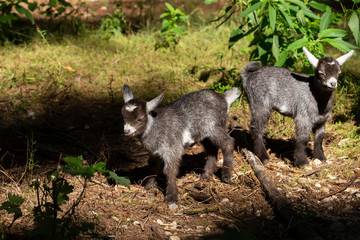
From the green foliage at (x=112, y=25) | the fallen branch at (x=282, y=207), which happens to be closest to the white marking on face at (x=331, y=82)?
the fallen branch at (x=282, y=207)

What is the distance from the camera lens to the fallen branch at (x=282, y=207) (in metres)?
3.57

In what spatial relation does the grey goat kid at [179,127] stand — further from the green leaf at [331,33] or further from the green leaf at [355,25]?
the green leaf at [355,25]

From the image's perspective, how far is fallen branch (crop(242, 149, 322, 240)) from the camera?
3.57m

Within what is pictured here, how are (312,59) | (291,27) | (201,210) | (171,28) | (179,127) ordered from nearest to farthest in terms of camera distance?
1. (201,210)
2. (179,127)
3. (312,59)
4. (291,27)
5. (171,28)

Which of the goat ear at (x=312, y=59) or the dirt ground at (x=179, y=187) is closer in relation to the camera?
the dirt ground at (x=179, y=187)

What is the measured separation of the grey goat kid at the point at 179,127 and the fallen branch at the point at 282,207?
36 centimetres

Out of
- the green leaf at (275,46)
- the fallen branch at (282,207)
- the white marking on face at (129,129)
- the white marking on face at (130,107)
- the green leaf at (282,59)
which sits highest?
the green leaf at (275,46)

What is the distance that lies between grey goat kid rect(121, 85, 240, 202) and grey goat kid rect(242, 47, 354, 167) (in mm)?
528

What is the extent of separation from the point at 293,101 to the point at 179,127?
5.34ft

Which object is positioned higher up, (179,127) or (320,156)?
(179,127)

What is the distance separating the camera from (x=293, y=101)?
550 centimetres

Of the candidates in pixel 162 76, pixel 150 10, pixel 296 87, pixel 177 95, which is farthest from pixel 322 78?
pixel 150 10

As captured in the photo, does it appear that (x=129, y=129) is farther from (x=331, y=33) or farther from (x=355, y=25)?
(x=355, y=25)

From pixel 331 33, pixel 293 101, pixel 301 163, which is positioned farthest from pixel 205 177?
pixel 331 33
